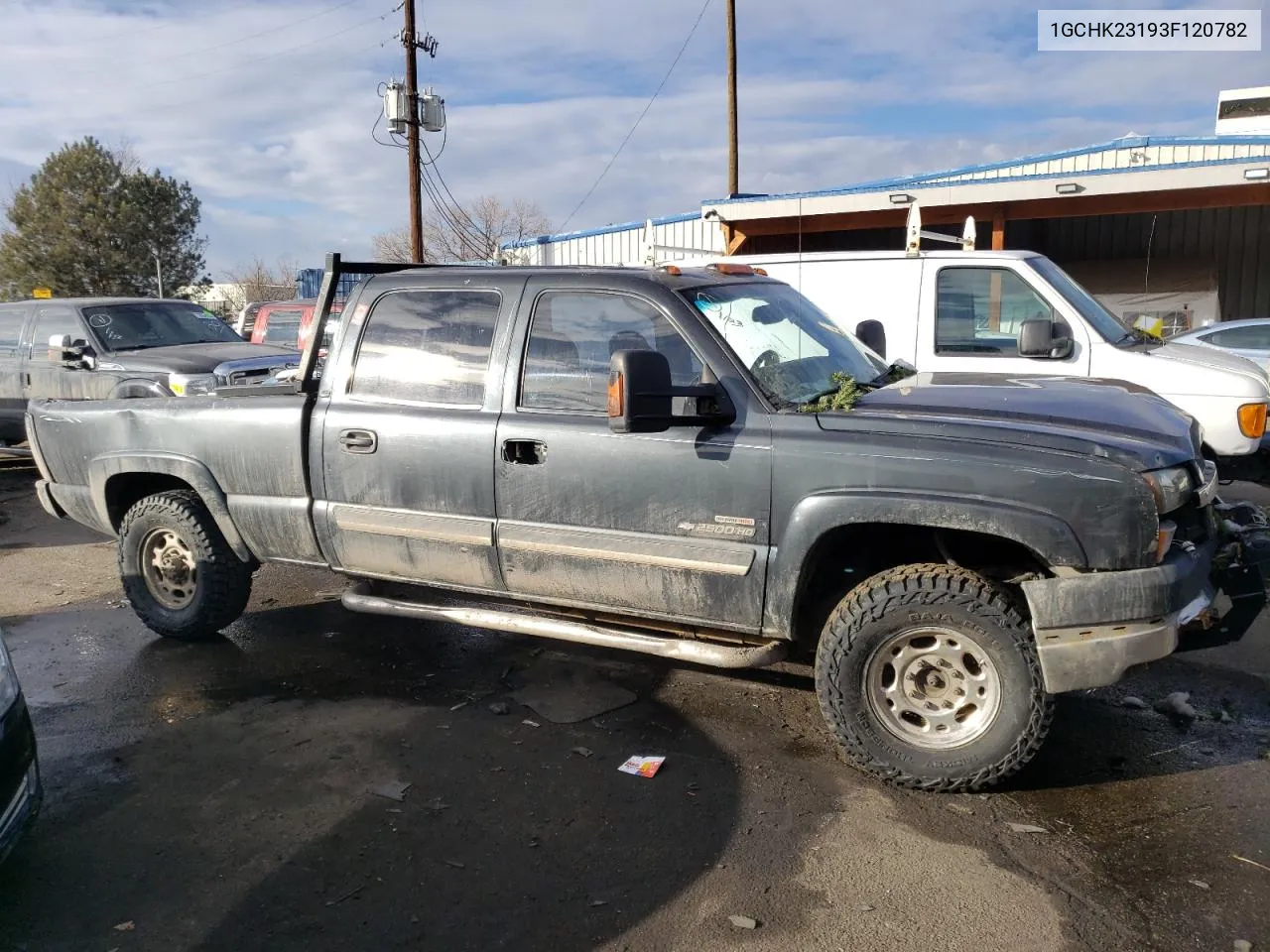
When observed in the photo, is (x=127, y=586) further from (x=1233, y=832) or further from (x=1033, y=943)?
(x=1233, y=832)

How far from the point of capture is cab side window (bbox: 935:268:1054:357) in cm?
691

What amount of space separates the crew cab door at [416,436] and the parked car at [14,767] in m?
1.71

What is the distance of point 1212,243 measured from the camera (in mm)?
18828

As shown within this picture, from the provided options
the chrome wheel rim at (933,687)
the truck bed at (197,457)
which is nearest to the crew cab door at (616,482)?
the chrome wheel rim at (933,687)

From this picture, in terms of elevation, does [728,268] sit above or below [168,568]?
above

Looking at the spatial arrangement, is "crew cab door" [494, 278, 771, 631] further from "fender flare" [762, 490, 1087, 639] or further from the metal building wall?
the metal building wall

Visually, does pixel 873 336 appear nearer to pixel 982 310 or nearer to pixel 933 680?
pixel 982 310

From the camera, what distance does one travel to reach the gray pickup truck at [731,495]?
347 cm

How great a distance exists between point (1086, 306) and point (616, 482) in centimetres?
444

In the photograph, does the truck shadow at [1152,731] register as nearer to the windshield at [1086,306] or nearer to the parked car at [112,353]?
the windshield at [1086,306]

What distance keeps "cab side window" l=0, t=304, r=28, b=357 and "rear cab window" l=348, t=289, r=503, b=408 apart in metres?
7.92

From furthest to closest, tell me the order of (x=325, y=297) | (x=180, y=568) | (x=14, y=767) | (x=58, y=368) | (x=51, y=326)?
(x=51, y=326)
(x=58, y=368)
(x=180, y=568)
(x=325, y=297)
(x=14, y=767)

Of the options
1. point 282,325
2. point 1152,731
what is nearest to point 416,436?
point 1152,731

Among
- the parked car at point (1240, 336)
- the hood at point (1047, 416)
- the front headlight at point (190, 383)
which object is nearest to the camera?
the hood at point (1047, 416)
